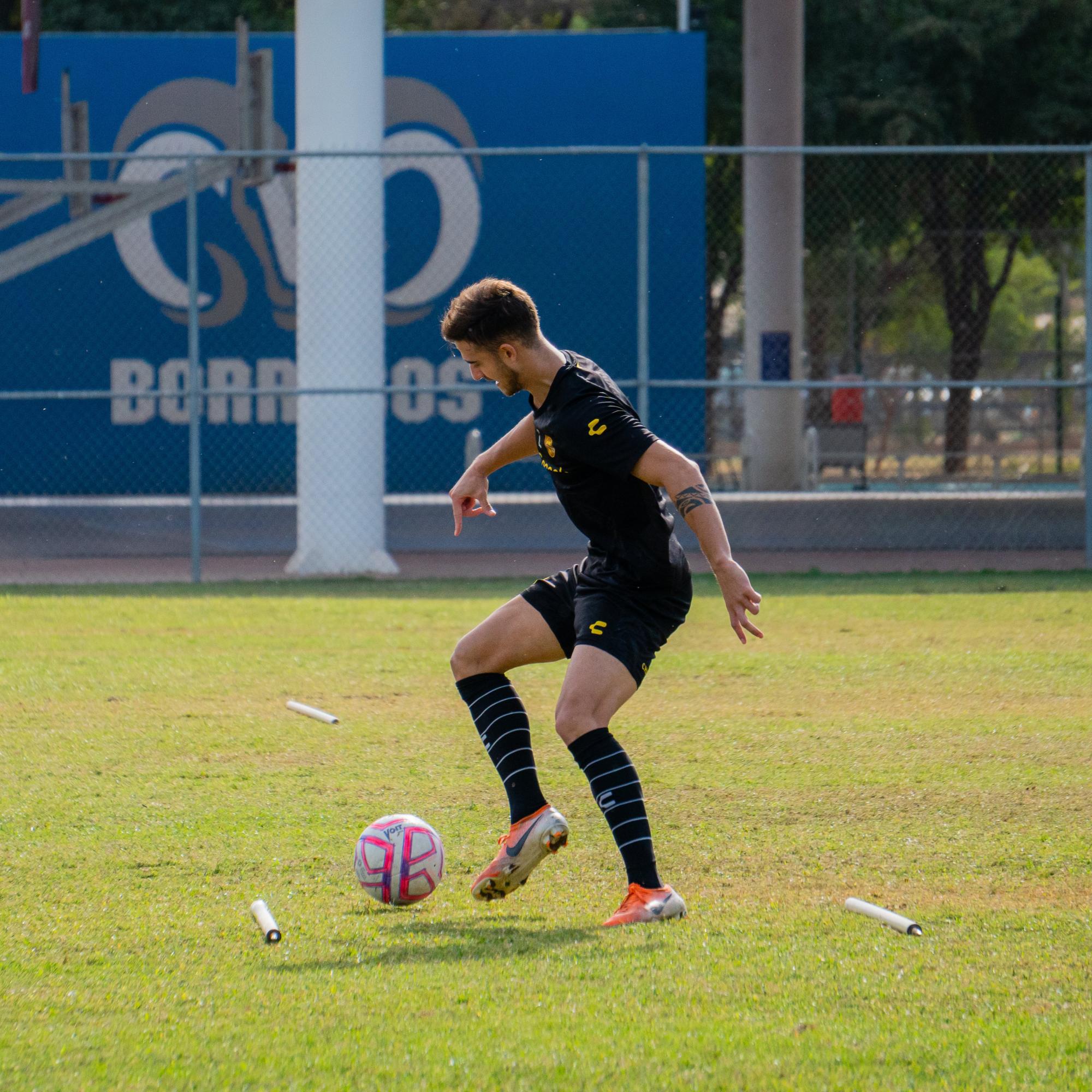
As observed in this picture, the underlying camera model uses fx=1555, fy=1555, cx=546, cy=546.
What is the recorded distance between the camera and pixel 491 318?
4199 mm

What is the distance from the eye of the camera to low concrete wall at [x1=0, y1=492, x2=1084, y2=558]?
14.6 metres

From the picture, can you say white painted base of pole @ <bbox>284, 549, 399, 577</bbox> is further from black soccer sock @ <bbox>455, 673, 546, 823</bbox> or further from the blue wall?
black soccer sock @ <bbox>455, 673, 546, 823</bbox>

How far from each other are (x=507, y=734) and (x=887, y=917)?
1199mm

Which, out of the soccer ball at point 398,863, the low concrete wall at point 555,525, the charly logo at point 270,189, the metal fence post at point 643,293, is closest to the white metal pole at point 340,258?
the low concrete wall at point 555,525

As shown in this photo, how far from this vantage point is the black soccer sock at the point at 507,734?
14.6ft

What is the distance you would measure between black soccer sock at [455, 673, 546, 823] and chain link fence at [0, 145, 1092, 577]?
840 centimetres

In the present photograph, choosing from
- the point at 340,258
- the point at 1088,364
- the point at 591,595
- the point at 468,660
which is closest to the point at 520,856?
the point at 468,660

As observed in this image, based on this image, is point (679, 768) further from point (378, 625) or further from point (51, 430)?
point (51, 430)

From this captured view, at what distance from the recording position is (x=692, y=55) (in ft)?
61.1

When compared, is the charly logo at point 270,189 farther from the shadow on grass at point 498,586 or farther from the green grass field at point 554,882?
the green grass field at point 554,882

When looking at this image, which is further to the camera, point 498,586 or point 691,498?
point 498,586

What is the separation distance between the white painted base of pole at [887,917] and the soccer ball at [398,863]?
3.74 feet

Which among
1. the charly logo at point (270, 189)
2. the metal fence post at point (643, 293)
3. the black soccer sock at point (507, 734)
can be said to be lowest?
the black soccer sock at point (507, 734)

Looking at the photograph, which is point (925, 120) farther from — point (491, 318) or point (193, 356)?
point (491, 318)
